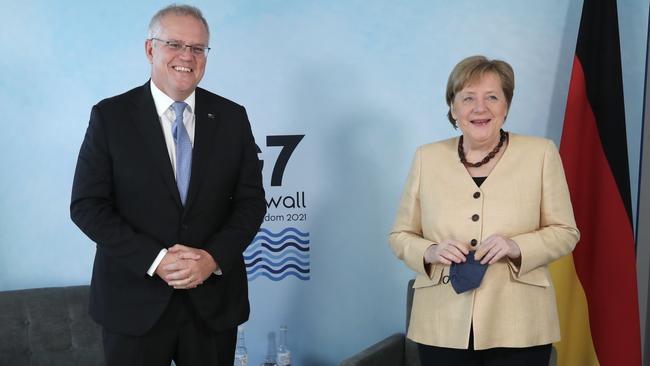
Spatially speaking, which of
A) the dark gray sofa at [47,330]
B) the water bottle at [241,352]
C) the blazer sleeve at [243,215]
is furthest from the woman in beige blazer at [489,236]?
the dark gray sofa at [47,330]

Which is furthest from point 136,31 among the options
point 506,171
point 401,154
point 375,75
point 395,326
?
point 506,171

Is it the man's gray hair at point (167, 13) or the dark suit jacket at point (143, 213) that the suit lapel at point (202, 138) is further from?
the man's gray hair at point (167, 13)

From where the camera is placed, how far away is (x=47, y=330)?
357 cm

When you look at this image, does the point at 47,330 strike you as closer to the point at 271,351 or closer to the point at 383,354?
the point at 271,351

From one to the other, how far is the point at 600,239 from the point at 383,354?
1090 millimetres

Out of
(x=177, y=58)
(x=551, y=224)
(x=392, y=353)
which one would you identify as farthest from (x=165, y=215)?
(x=392, y=353)

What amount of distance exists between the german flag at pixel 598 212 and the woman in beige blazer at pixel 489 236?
96cm

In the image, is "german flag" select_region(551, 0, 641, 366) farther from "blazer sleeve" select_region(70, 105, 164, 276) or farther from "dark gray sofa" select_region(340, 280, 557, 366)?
"blazer sleeve" select_region(70, 105, 164, 276)

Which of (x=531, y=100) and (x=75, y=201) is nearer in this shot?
(x=75, y=201)

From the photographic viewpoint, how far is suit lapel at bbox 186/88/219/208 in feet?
8.02

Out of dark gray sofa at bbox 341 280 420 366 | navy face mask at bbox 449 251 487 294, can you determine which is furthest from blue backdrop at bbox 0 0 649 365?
navy face mask at bbox 449 251 487 294

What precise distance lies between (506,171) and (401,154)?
132cm

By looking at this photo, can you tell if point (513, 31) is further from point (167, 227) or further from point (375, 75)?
point (167, 227)

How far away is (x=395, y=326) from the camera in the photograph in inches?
148
